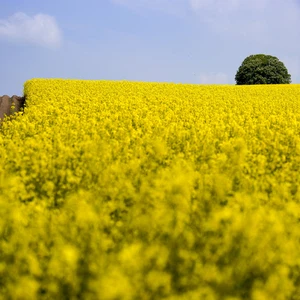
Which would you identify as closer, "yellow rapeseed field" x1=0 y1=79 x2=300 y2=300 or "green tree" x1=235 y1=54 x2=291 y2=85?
"yellow rapeseed field" x1=0 y1=79 x2=300 y2=300

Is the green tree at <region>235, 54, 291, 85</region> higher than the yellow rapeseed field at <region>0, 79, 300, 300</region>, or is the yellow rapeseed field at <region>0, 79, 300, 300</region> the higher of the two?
the green tree at <region>235, 54, 291, 85</region>

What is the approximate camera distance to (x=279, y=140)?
11000 millimetres

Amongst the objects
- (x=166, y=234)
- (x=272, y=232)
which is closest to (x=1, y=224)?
(x=166, y=234)

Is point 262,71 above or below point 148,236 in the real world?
above

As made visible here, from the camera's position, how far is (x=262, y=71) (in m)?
53.9

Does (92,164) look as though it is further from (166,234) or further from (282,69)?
(282,69)

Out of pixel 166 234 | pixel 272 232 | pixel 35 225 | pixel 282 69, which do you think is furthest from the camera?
pixel 282 69

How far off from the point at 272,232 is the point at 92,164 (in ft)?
11.8

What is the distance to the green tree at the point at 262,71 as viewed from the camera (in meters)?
53.8

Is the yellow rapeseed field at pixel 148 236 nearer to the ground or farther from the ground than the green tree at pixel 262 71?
nearer to the ground

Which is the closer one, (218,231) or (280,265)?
(280,265)

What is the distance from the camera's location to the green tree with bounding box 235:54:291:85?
53812 millimetres

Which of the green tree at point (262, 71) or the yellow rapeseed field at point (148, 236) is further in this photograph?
the green tree at point (262, 71)

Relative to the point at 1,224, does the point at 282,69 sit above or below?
above
